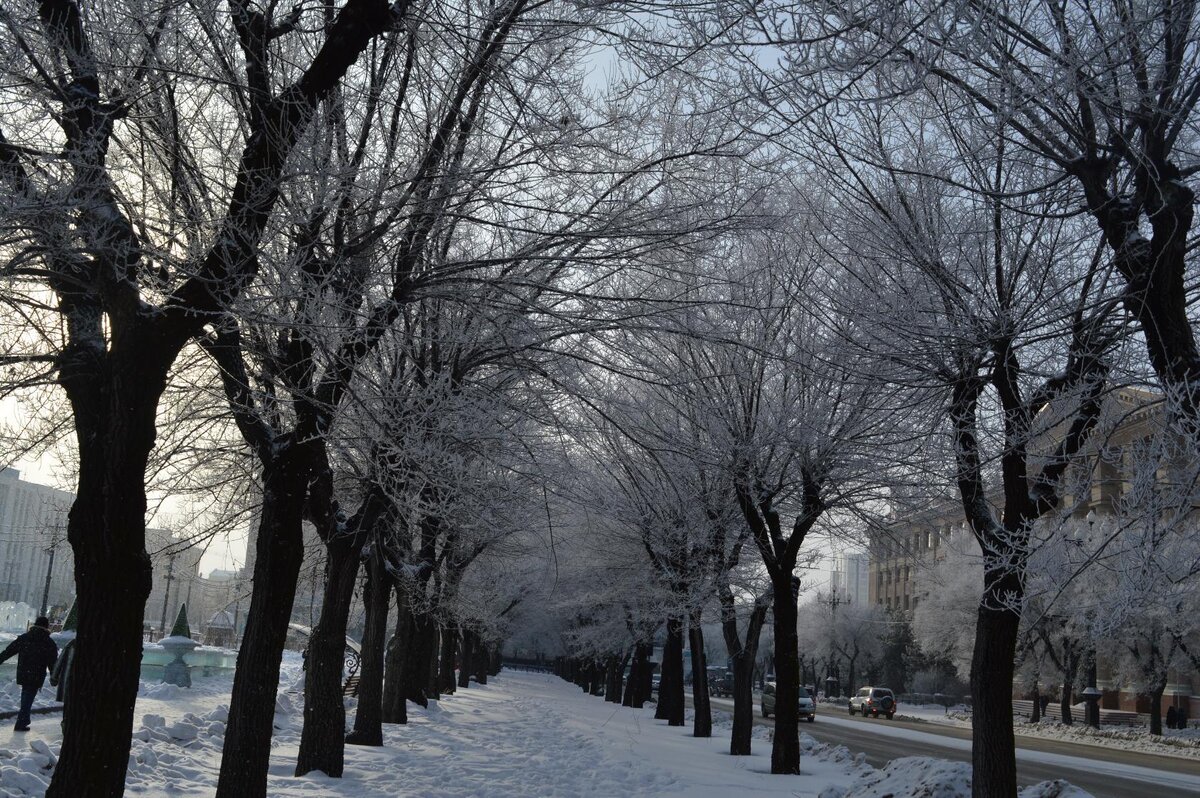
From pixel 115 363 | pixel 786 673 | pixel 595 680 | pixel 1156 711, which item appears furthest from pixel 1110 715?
pixel 115 363

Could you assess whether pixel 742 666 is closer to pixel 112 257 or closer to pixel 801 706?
pixel 112 257

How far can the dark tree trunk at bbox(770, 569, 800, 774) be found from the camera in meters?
14.6

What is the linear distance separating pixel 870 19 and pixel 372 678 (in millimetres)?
13675

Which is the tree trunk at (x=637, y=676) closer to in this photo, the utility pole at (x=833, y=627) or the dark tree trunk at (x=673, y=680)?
the dark tree trunk at (x=673, y=680)

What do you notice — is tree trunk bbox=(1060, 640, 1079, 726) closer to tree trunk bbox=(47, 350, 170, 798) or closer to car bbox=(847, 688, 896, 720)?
car bbox=(847, 688, 896, 720)

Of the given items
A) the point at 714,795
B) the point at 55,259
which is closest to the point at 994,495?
the point at 714,795

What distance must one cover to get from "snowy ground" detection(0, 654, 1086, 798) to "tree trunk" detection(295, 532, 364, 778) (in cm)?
32

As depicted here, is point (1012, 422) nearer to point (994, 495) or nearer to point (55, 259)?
point (994, 495)

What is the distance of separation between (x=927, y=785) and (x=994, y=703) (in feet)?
5.61

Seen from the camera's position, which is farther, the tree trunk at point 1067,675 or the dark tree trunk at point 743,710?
the tree trunk at point 1067,675

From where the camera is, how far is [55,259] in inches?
250

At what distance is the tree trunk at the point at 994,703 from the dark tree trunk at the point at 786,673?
525 cm

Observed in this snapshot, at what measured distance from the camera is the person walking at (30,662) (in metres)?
13.4

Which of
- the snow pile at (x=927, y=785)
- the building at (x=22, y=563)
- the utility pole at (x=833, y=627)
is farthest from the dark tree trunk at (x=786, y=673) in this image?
the building at (x=22, y=563)
